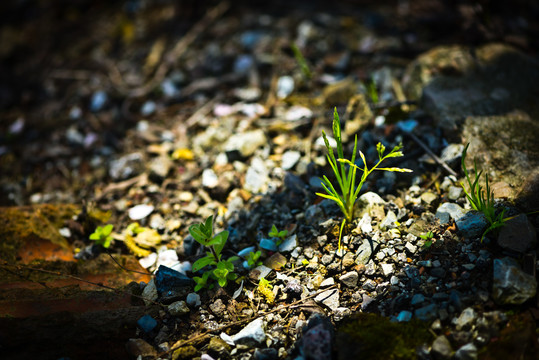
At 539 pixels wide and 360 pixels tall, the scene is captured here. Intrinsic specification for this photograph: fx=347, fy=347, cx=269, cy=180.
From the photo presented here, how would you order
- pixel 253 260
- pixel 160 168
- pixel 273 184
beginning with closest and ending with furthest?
pixel 253 260 < pixel 273 184 < pixel 160 168

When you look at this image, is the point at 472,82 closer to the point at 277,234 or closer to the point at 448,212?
the point at 448,212

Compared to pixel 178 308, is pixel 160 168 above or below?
above

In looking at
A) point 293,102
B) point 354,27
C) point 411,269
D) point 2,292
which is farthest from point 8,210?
point 354,27

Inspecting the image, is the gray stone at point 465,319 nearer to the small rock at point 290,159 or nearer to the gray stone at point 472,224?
the gray stone at point 472,224

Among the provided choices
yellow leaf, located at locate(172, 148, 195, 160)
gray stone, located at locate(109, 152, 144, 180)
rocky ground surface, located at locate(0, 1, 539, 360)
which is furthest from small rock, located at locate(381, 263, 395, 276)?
gray stone, located at locate(109, 152, 144, 180)

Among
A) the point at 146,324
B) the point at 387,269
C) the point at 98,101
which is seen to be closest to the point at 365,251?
the point at 387,269

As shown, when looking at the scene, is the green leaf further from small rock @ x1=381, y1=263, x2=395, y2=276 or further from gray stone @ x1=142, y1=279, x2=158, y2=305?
small rock @ x1=381, y1=263, x2=395, y2=276

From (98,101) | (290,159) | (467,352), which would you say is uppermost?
(98,101)
